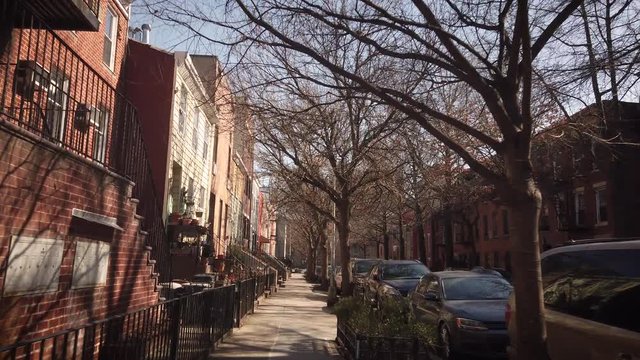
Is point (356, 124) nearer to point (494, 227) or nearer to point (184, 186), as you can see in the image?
point (184, 186)

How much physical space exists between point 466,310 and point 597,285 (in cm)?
449

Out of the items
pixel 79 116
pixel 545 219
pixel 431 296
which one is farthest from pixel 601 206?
pixel 79 116

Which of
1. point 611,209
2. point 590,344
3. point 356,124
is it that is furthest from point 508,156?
point 611,209

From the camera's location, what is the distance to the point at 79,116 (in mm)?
7352

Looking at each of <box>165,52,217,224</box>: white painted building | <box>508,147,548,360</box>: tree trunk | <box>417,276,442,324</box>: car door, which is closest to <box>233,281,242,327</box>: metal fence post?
<box>417,276,442,324</box>: car door

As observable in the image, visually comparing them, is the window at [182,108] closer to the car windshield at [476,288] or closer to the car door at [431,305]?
the car door at [431,305]

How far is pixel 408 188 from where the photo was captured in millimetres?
27641

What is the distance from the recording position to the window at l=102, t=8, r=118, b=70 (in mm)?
15008

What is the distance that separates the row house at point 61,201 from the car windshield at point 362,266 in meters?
16.4

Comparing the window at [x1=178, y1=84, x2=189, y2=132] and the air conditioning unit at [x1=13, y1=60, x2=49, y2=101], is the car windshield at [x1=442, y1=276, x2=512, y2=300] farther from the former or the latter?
the window at [x1=178, y1=84, x2=189, y2=132]

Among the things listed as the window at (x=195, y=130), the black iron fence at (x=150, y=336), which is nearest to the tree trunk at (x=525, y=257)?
the black iron fence at (x=150, y=336)

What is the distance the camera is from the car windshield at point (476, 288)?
1106cm

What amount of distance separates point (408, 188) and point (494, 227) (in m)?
22.2

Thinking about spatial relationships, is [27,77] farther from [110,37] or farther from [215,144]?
[215,144]
